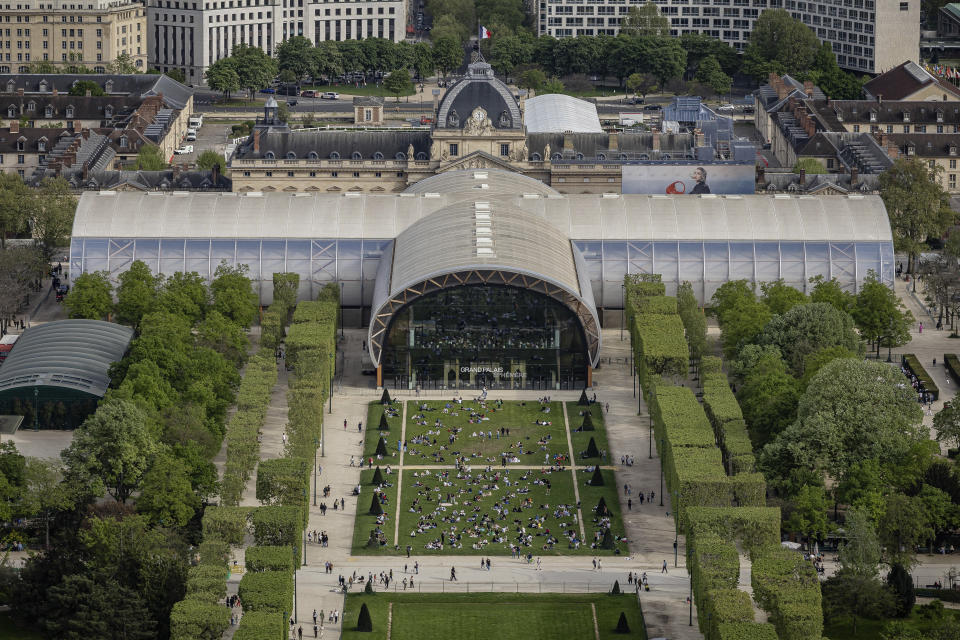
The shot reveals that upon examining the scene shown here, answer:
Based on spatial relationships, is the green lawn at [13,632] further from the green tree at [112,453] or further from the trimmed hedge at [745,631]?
the trimmed hedge at [745,631]

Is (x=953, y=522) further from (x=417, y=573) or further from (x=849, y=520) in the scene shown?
(x=417, y=573)

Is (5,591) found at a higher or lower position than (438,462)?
lower

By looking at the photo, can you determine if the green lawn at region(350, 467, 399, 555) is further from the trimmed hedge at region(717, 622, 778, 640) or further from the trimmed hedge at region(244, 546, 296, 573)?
the trimmed hedge at region(717, 622, 778, 640)

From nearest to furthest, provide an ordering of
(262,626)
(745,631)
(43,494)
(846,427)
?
(745,631), (262,626), (43,494), (846,427)

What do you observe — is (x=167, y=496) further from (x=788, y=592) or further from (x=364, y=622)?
(x=788, y=592)

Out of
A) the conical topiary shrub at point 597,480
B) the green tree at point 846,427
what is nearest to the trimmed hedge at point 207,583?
the conical topiary shrub at point 597,480

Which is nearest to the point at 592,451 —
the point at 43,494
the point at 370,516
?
the point at 370,516

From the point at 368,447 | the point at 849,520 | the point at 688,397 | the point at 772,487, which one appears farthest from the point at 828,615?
the point at 368,447
